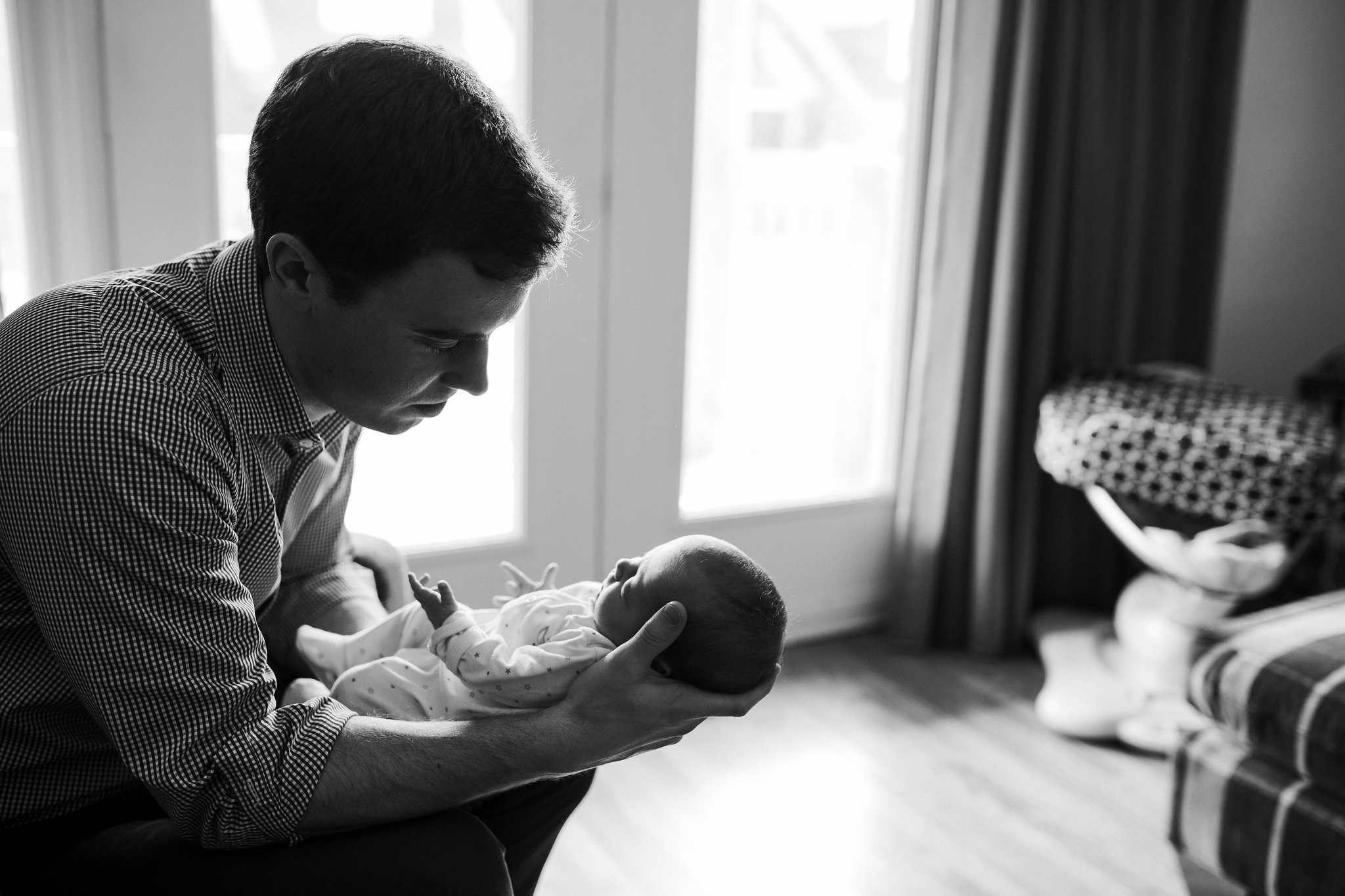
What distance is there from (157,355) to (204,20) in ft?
3.61

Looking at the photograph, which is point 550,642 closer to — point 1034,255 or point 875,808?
point 875,808

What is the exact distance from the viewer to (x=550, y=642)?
1251 millimetres

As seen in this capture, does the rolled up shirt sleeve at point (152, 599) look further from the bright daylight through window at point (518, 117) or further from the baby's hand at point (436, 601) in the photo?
the bright daylight through window at point (518, 117)

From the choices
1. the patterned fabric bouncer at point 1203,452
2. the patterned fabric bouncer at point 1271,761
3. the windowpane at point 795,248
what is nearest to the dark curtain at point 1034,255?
the windowpane at point 795,248

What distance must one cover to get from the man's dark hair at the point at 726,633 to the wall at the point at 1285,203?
92.1 inches

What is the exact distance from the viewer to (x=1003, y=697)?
261 centimetres

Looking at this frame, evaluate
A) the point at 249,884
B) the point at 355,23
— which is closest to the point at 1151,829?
the point at 249,884

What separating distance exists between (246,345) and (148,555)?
0.23 meters

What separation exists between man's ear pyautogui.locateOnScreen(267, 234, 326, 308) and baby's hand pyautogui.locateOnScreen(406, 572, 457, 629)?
29 cm

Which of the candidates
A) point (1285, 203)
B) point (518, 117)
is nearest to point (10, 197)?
point (518, 117)

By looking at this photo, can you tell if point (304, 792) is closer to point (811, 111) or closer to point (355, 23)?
point (355, 23)

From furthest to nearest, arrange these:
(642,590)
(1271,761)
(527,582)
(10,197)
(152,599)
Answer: (10,197)
(1271,761)
(527,582)
(642,590)
(152,599)

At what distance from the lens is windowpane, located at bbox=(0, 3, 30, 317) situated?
1.77 m

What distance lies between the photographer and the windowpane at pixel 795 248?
2.54 metres
